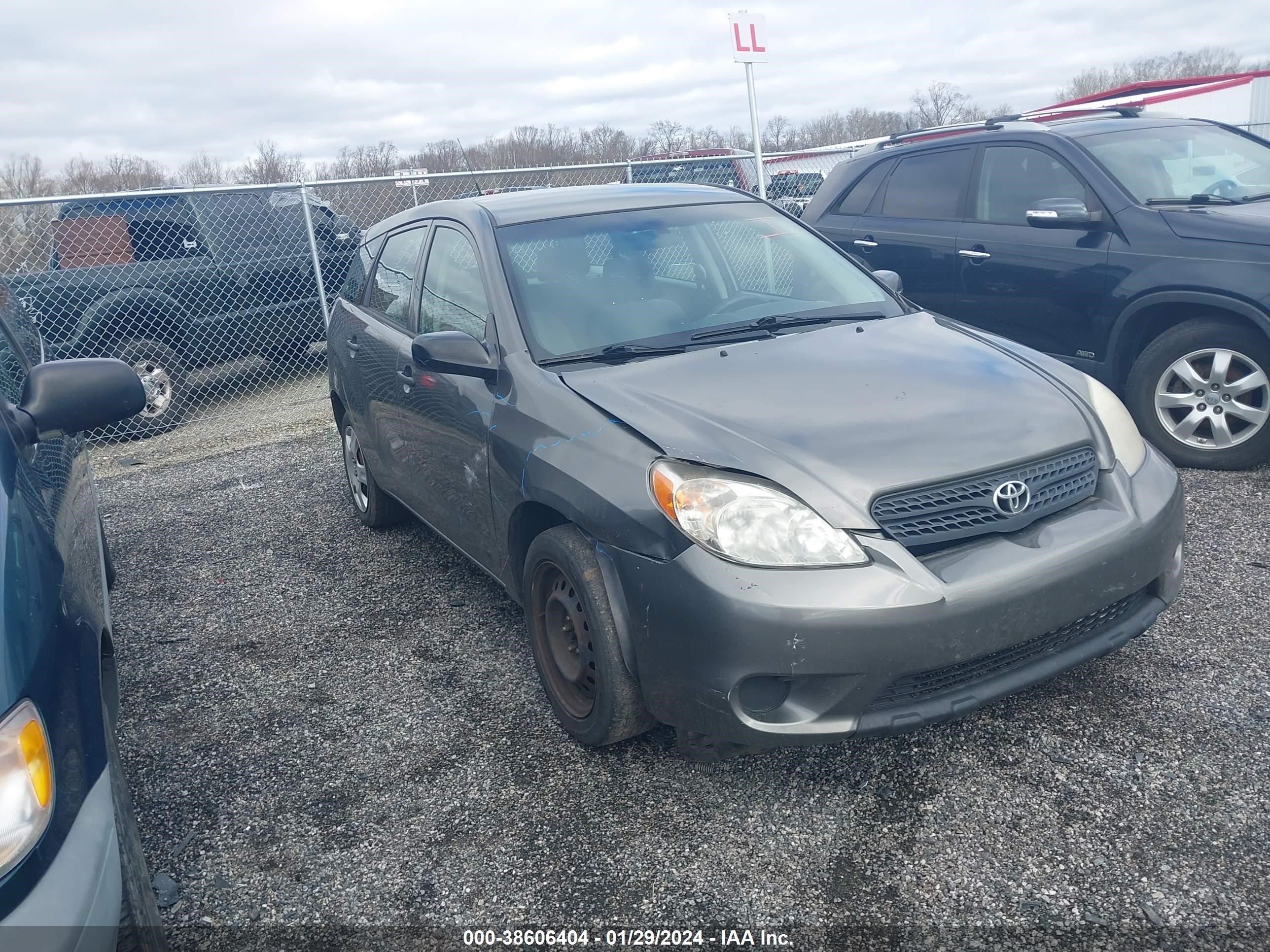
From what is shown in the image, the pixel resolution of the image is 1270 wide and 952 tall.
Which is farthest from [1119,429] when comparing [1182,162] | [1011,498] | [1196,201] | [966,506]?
[1182,162]

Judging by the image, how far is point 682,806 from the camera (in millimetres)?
2742

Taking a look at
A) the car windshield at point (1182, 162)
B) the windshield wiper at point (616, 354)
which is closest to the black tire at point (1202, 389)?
the car windshield at point (1182, 162)

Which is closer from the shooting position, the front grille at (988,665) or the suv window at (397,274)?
the front grille at (988,665)

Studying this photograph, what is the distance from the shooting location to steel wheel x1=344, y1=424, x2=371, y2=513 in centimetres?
512

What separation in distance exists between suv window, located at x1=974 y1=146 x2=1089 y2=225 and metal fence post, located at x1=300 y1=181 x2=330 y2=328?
5447 millimetres

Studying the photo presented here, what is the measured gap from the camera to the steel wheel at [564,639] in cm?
286

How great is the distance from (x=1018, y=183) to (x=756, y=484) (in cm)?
421

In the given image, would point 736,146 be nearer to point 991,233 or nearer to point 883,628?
point 991,233

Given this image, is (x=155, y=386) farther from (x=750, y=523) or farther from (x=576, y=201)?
(x=750, y=523)

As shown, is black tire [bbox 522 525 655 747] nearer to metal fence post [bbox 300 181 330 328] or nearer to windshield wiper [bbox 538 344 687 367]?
windshield wiper [bbox 538 344 687 367]

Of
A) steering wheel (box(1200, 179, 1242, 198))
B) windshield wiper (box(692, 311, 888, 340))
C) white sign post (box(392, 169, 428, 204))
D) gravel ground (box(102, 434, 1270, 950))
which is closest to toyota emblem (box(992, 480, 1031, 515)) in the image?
gravel ground (box(102, 434, 1270, 950))

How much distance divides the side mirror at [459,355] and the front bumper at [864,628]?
950 mm

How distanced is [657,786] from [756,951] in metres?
0.70

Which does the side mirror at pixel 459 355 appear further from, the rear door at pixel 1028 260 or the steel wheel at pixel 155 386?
the steel wheel at pixel 155 386
